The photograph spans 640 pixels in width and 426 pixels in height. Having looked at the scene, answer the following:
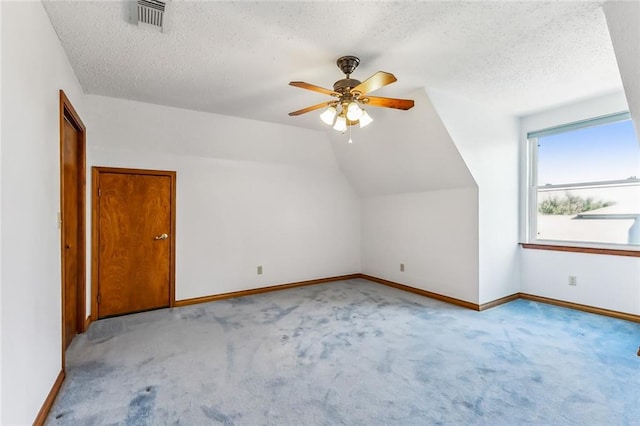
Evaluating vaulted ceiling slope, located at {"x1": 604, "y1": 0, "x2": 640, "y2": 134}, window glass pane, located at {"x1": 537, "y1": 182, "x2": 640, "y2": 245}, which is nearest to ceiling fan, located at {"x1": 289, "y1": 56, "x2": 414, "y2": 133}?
vaulted ceiling slope, located at {"x1": 604, "y1": 0, "x2": 640, "y2": 134}

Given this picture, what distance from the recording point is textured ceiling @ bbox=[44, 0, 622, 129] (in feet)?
6.28

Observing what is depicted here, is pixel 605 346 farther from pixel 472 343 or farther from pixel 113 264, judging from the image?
pixel 113 264

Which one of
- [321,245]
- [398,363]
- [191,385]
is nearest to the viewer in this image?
[191,385]

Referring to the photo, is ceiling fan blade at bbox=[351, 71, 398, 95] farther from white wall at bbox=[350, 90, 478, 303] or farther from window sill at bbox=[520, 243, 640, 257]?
window sill at bbox=[520, 243, 640, 257]

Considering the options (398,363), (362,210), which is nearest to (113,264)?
(398,363)


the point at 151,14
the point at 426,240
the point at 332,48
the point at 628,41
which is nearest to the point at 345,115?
the point at 332,48

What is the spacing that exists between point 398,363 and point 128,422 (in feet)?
6.02

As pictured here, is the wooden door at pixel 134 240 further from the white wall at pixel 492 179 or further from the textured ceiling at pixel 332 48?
the white wall at pixel 492 179

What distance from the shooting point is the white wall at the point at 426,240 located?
149 inches

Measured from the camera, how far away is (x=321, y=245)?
5133 mm

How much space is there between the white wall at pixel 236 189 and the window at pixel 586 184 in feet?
9.15

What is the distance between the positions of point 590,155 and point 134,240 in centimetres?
551

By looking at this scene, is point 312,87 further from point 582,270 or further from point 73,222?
point 582,270

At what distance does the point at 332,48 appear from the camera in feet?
7.57
